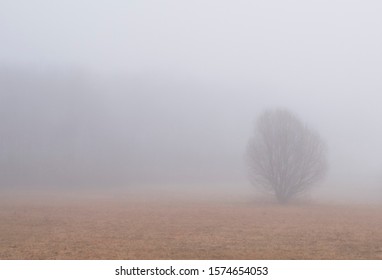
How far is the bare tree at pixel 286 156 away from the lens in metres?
52.5

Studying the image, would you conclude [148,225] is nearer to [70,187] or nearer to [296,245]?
[296,245]

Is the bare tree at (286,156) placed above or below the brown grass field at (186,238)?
above

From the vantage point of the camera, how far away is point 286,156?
53.0 m

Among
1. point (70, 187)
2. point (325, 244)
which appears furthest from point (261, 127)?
point (70, 187)

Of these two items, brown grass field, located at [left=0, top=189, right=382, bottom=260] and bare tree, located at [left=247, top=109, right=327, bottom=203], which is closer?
brown grass field, located at [left=0, top=189, right=382, bottom=260]

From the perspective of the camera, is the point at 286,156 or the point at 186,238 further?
the point at 286,156

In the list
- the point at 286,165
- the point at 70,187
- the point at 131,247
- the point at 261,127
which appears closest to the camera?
the point at 131,247

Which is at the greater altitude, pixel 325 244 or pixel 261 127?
pixel 261 127

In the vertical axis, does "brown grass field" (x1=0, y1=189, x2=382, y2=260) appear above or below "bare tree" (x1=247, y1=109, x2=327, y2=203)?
below

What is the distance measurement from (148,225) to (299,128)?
112ft

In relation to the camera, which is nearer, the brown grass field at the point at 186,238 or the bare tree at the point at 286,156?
the brown grass field at the point at 186,238

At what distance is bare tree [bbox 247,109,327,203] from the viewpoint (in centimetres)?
5253

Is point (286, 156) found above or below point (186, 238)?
above

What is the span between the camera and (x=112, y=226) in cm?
2691
